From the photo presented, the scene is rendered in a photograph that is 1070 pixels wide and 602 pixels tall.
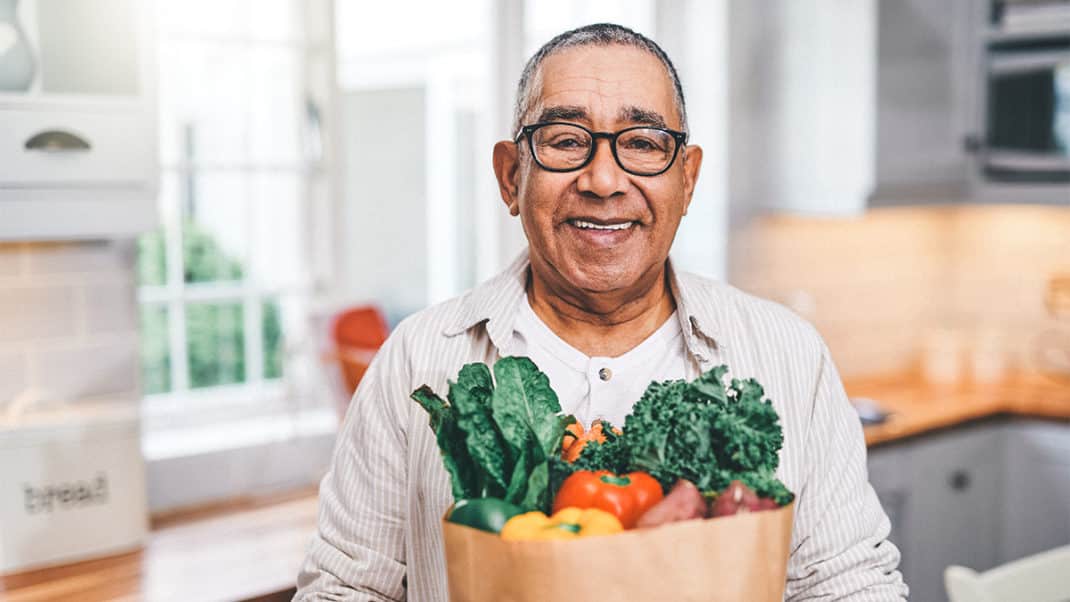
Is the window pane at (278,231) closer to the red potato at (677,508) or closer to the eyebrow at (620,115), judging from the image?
the eyebrow at (620,115)

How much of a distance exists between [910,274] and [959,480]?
0.92 m

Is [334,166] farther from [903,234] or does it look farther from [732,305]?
[903,234]

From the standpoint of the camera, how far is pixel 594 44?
4.56ft

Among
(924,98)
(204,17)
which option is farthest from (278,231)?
(924,98)

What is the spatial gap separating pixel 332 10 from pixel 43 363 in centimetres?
100

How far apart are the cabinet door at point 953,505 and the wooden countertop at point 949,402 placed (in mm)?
57

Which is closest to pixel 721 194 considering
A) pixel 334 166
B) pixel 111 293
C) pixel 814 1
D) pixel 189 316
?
pixel 814 1

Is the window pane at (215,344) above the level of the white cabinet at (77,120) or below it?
below

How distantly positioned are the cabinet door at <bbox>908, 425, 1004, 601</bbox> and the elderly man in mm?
1727

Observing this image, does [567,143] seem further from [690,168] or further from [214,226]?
[214,226]

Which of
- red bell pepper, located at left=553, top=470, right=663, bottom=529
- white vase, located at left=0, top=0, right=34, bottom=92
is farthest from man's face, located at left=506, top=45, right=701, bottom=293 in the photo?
white vase, located at left=0, top=0, right=34, bottom=92

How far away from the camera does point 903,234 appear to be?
3.83 meters

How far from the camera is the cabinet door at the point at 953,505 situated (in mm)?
3102

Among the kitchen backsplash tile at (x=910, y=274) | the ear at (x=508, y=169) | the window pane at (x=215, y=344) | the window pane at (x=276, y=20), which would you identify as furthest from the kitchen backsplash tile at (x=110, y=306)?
the kitchen backsplash tile at (x=910, y=274)
